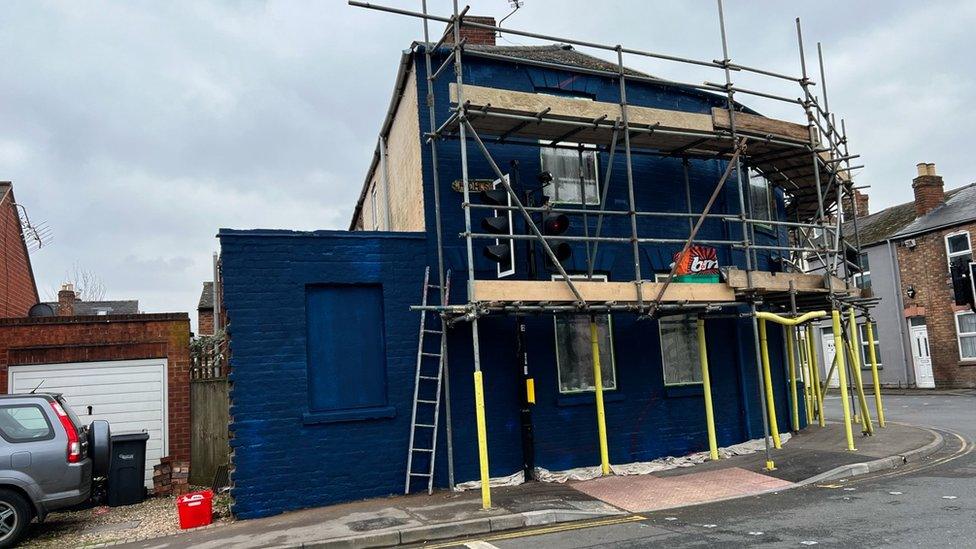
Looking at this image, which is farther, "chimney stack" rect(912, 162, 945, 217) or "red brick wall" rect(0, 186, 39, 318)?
"chimney stack" rect(912, 162, 945, 217)

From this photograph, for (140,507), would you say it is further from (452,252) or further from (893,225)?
(893,225)

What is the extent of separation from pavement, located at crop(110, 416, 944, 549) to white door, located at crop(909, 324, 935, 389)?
17.1 metres

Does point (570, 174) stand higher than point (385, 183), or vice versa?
point (385, 183)

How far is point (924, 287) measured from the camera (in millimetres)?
27344

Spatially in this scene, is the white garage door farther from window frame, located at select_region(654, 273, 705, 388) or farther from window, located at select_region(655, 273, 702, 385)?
window, located at select_region(655, 273, 702, 385)

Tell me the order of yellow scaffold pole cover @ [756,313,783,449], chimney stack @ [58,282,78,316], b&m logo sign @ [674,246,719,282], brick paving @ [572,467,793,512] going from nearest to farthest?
brick paving @ [572,467,793,512] → b&m logo sign @ [674,246,719,282] → yellow scaffold pole cover @ [756,313,783,449] → chimney stack @ [58,282,78,316]

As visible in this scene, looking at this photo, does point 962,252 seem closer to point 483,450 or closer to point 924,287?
point 924,287

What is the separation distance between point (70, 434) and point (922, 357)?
2879 centimetres

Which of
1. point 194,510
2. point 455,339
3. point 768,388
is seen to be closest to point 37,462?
point 194,510

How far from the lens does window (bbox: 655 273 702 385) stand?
12969 mm

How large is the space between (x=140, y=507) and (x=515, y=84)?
906 cm

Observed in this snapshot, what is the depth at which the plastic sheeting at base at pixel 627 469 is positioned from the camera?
11.0 m

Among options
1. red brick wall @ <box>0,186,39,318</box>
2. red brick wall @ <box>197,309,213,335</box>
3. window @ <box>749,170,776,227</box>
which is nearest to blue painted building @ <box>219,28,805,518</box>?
window @ <box>749,170,776,227</box>

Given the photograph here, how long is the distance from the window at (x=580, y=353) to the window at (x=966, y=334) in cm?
2032
